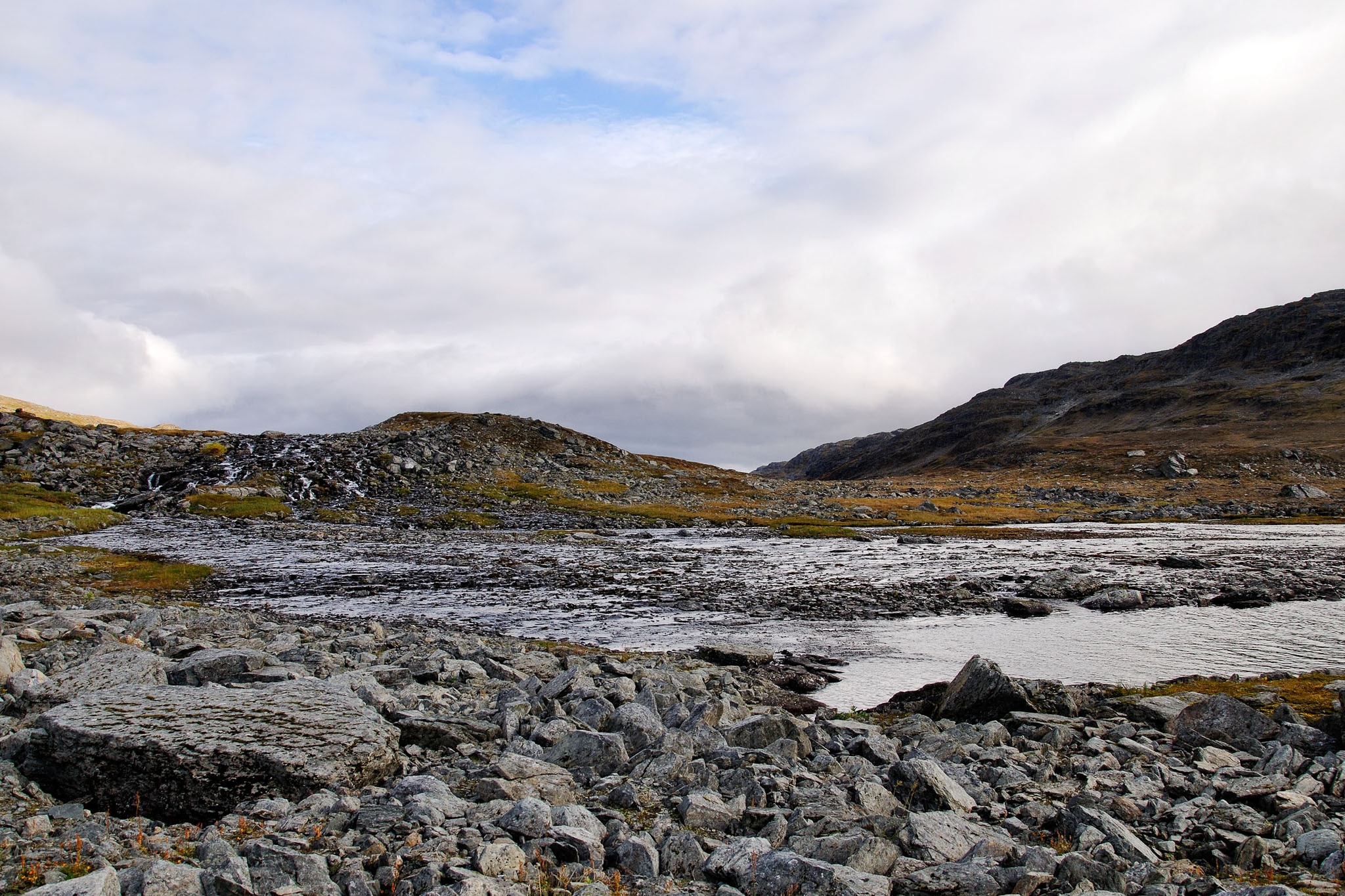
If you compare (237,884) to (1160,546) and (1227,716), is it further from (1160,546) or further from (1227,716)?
(1160,546)

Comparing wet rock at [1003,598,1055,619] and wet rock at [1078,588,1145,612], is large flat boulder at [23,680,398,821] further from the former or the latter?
wet rock at [1078,588,1145,612]

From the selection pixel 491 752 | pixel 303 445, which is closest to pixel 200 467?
pixel 303 445

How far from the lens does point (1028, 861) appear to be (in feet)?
28.1

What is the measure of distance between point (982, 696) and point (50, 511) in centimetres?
9484

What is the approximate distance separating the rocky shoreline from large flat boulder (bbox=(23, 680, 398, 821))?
1.3 inches

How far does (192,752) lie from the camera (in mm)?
9273

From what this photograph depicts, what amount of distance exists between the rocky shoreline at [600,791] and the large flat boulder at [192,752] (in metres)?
0.03

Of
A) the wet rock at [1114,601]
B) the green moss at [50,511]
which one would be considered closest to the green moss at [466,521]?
the green moss at [50,511]

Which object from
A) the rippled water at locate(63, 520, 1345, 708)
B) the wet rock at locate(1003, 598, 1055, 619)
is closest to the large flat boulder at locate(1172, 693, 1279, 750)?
the rippled water at locate(63, 520, 1345, 708)

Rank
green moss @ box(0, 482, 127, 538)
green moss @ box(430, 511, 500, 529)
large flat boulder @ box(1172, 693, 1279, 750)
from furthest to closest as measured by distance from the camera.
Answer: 1. green moss @ box(430, 511, 500, 529)
2. green moss @ box(0, 482, 127, 538)
3. large flat boulder @ box(1172, 693, 1279, 750)

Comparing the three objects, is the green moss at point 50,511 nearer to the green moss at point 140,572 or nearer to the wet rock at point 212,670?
the green moss at point 140,572

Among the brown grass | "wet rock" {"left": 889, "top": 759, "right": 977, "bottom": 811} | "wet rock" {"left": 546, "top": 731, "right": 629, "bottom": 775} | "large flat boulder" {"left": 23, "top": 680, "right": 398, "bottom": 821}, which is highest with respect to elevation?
"large flat boulder" {"left": 23, "top": 680, "right": 398, "bottom": 821}

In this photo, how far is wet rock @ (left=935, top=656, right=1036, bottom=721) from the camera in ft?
55.4

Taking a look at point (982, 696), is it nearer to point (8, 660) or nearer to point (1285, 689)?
point (1285, 689)
